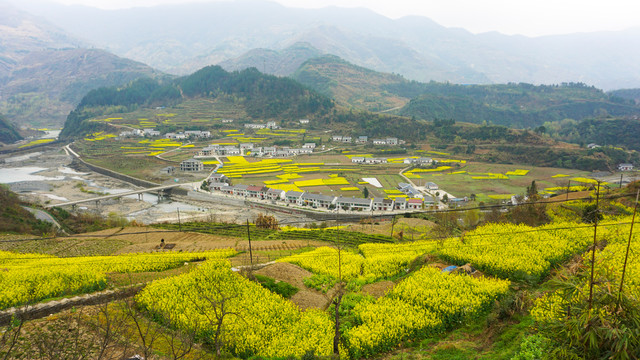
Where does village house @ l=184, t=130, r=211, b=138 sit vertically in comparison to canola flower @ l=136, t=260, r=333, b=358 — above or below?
above

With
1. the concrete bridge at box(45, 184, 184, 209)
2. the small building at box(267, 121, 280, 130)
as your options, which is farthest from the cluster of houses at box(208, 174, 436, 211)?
the small building at box(267, 121, 280, 130)

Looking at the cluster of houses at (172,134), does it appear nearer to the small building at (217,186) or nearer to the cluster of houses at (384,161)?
the small building at (217,186)

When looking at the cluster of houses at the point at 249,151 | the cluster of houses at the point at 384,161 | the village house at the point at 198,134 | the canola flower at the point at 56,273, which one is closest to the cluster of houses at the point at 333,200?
the cluster of houses at the point at 384,161

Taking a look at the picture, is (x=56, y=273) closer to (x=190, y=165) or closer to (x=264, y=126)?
(x=190, y=165)

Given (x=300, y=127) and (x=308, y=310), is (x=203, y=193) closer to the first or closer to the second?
(x=308, y=310)

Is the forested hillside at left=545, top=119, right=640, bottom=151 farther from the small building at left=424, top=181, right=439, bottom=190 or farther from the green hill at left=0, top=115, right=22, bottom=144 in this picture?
the green hill at left=0, top=115, right=22, bottom=144

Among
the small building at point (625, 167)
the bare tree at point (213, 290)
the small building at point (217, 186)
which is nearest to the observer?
the bare tree at point (213, 290)
